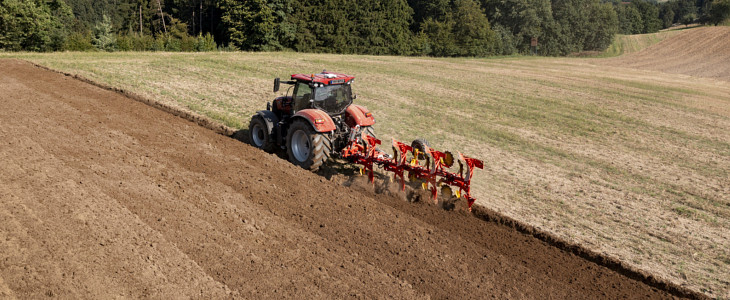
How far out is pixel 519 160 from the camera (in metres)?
13.9

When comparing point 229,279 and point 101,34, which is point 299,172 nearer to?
point 229,279

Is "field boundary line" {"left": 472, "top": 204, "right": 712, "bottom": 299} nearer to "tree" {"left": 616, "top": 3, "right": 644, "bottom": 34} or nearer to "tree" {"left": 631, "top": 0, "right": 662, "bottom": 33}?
"tree" {"left": 616, "top": 3, "right": 644, "bottom": 34}

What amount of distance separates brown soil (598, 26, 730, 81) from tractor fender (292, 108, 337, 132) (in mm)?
44192

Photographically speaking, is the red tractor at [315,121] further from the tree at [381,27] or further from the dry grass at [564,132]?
the tree at [381,27]

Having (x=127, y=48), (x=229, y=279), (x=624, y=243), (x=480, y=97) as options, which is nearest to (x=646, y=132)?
(x=480, y=97)

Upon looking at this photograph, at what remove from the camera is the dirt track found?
645 centimetres

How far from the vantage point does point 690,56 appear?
2208 inches

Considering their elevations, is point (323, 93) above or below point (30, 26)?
below

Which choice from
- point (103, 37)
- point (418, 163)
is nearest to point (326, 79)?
point (418, 163)

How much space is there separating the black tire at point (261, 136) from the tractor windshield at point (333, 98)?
1417mm

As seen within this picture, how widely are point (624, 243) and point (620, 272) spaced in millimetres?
1122

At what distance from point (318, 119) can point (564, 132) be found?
36.5ft

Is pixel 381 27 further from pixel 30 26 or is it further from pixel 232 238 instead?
pixel 232 238

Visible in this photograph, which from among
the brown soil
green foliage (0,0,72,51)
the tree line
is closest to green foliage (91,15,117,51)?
the tree line
